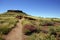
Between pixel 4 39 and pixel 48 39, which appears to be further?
pixel 4 39

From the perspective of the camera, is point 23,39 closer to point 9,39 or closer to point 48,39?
point 9,39

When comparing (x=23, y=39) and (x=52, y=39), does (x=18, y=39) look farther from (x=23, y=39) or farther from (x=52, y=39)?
(x=52, y=39)

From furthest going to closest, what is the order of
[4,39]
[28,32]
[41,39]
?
[28,32]
[4,39]
[41,39]

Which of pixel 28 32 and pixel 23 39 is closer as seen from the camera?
pixel 23 39

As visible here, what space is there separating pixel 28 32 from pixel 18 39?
6860mm

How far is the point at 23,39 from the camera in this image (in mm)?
23031

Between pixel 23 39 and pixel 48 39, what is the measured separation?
4967mm

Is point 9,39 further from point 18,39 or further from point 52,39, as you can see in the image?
point 52,39

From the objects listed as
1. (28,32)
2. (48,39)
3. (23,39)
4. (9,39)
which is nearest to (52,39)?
(48,39)

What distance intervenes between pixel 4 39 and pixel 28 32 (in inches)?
304

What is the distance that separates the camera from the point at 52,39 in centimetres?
1955

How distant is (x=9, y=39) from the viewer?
22.8m

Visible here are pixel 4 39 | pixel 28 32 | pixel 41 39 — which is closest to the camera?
pixel 41 39

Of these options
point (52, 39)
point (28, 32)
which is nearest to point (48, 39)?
point (52, 39)
